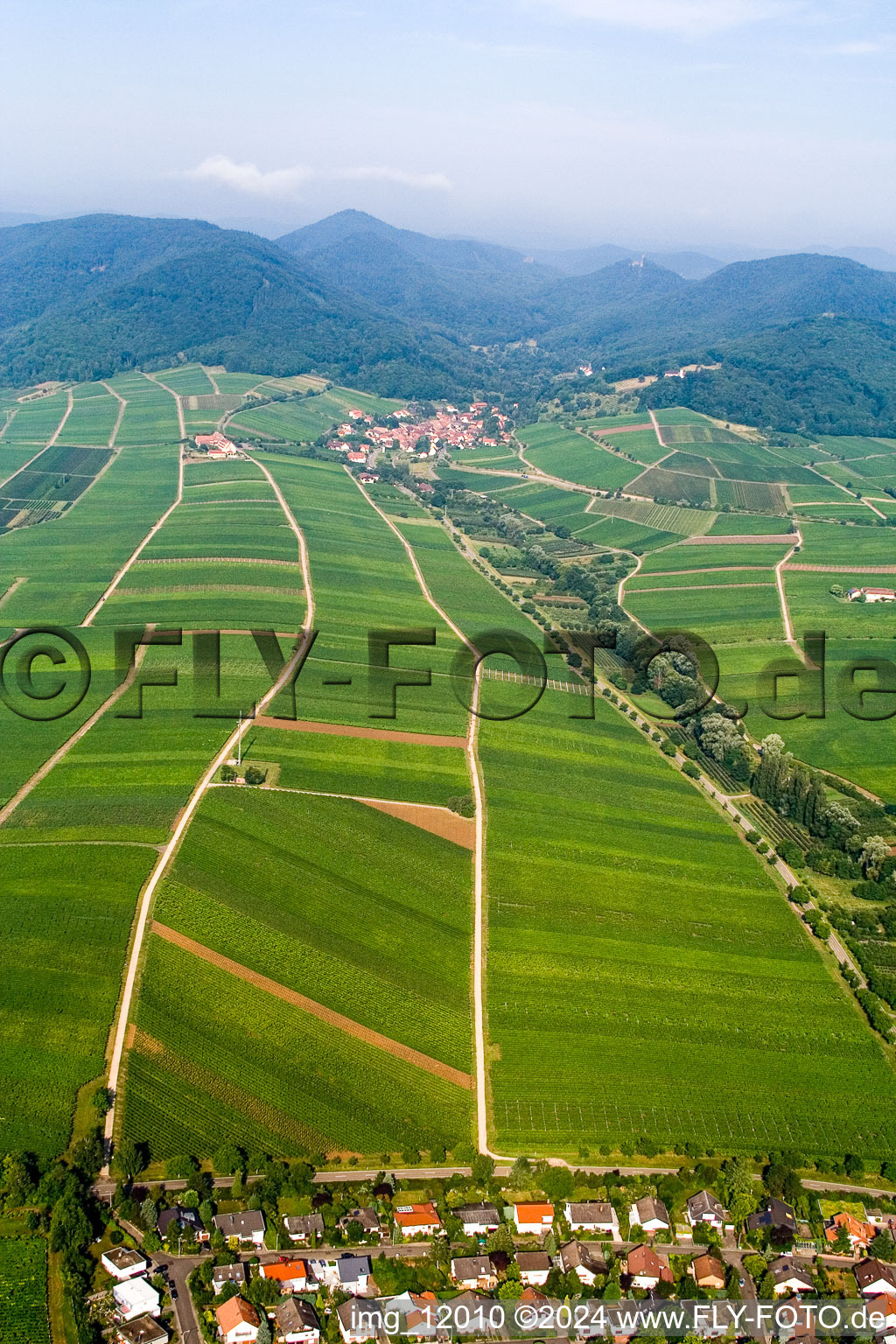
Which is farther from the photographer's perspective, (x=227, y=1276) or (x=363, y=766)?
(x=363, y=766)

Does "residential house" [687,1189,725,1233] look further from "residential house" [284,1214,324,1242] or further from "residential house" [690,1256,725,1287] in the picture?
"residential house" [284,1214,324,1242]

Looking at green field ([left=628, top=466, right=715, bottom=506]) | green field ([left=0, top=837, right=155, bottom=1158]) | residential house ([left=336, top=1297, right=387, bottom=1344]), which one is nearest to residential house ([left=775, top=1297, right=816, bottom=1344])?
residential house ([left=336, top=1297, right=387, bottom=1344])

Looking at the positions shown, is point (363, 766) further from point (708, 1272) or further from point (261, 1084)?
point (708, 1272)

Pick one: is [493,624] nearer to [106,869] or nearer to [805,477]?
[106,869]

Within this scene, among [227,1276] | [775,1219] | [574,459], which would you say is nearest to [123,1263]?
[227,1276]

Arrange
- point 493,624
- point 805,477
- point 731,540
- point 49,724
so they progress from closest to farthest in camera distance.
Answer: point 49,724
point 493,624
point 731,540
point 805,477

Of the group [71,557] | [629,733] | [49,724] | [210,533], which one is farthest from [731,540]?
[49,724]
